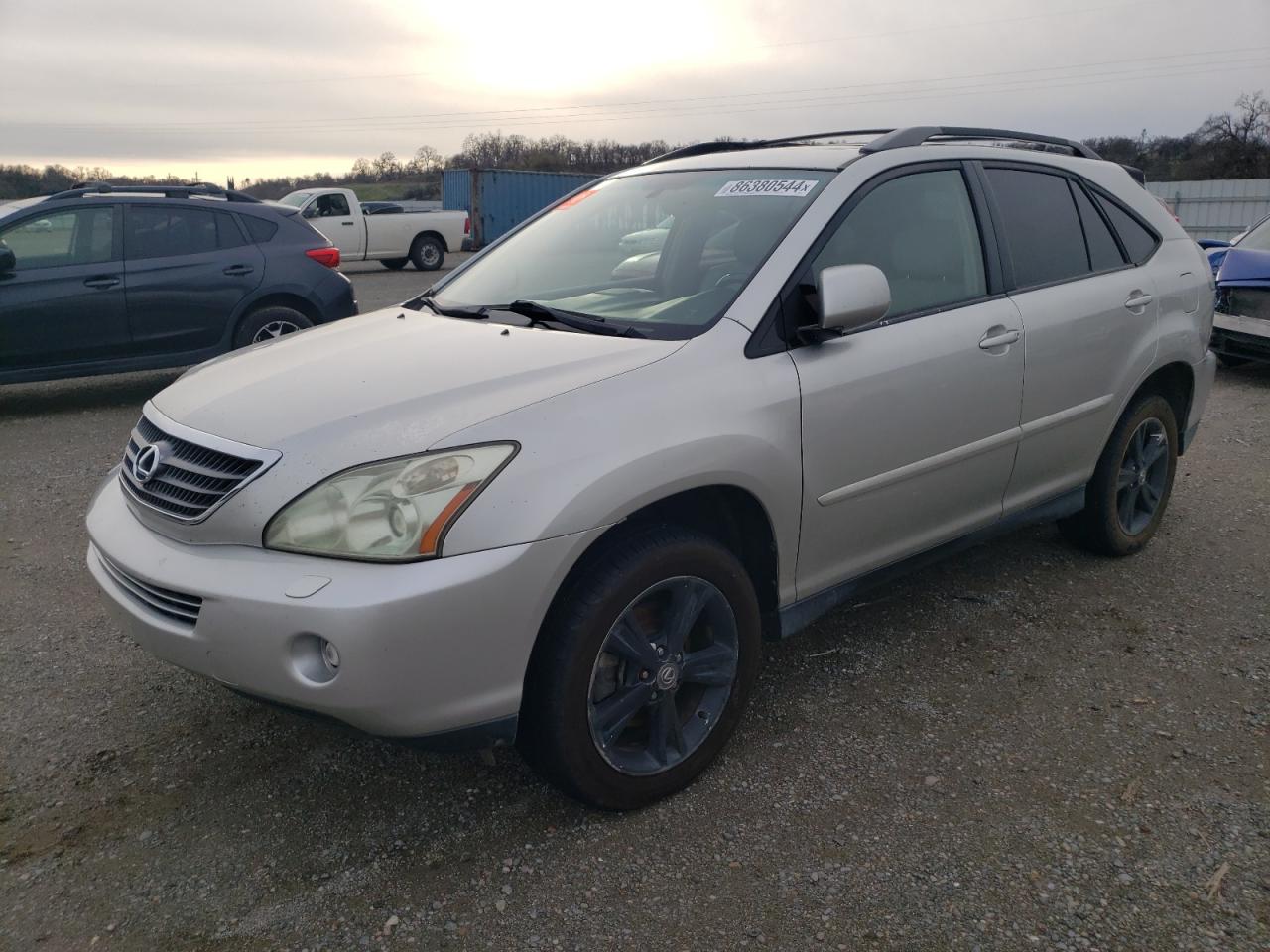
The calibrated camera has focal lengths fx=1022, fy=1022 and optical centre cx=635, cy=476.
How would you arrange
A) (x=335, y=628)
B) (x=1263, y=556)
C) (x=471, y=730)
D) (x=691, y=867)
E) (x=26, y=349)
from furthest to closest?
(x=26, y=349), (x=1263, y=556), (x=691, y=867), (x=471, y=730), (x=335, y=628)

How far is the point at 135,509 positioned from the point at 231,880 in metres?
1.02

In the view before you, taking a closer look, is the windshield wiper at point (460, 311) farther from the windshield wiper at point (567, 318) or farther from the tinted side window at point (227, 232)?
the tinted side window at point (227, 232)

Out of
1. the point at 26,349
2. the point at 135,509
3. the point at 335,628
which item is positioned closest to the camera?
the point at 335,628

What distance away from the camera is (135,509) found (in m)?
2.81

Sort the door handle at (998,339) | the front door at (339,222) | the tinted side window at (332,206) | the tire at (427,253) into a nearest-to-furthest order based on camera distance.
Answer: the door handle at (998,339) < the front door at (339,222) < the tinted side window at (332,206) < the tire at (427,253)

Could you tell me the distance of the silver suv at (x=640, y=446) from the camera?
2.35m

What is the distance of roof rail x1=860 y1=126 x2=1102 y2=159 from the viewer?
3.57 metres

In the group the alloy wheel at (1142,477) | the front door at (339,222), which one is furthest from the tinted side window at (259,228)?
the front door at (339,222)

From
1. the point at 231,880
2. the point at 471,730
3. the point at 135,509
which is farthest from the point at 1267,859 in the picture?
the point at 135,509

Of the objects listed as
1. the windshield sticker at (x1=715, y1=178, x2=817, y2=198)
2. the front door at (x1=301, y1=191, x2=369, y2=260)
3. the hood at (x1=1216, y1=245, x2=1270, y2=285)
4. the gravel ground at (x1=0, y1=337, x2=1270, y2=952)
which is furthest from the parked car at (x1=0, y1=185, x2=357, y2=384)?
the front door at (x1=301, y1=191, x2=369, y2=260)

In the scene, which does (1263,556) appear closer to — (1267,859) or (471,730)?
(1267,859)

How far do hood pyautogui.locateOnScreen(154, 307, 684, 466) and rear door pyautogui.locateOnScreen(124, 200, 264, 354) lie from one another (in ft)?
16.7

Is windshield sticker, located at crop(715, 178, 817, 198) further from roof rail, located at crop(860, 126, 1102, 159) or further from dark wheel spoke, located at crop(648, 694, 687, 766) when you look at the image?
dark wheel spoke, located at crop(648, 694, 687, 766)

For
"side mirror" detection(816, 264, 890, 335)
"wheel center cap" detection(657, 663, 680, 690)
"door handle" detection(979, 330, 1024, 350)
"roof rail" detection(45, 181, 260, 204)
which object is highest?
"roof rail" detection(45, 181, 260, 204)
